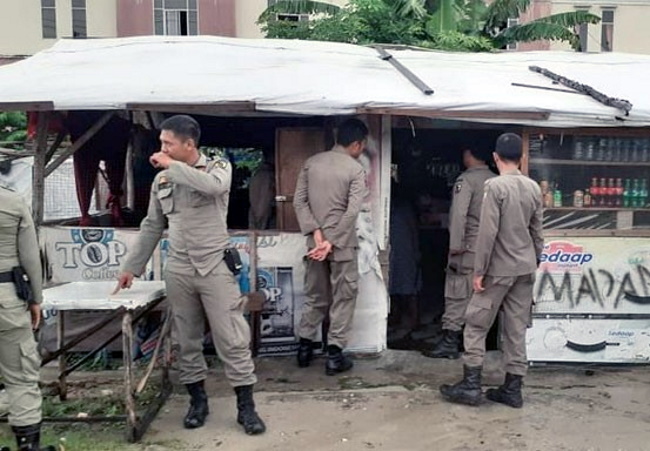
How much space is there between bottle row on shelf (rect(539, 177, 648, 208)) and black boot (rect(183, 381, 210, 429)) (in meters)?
3.22

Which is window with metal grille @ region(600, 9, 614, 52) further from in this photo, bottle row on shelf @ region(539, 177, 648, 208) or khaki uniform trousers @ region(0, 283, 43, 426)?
khaki uniform trousers @ region(0, 283, 43, 426)

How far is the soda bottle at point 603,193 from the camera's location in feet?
19.0

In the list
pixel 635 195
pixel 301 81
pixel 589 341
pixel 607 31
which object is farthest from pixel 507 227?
pixel 607 31

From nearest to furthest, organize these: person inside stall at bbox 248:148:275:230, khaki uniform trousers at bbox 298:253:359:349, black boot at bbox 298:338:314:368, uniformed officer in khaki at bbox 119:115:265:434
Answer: uniformed officer in khaki at bbox 119:115:265:434 → khaki uniform trousers at bbox 298:253:359:349 → black boot at bbox 298:338:314:368 → person inside stall at bbox 248:148:275:230

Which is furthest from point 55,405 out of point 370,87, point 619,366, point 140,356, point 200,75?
point 619,366

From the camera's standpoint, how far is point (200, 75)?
556cm

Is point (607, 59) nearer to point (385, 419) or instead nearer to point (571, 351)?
point (571, 351)

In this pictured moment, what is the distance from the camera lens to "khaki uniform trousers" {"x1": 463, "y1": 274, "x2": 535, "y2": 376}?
4742 mm

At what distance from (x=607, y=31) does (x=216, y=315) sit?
2263cm

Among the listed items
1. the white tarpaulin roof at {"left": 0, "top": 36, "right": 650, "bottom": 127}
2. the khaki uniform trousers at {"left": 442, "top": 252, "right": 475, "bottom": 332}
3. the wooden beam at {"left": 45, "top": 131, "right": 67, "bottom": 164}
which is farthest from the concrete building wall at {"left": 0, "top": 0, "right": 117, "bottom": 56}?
the khaki uniform trousers at {"left": 442, "top": 252, "right": 475, "bottom": 332}

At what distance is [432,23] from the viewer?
13680 millimetres

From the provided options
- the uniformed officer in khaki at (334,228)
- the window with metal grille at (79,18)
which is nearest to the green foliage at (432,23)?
the uniformed officer in khaki at (334,228)

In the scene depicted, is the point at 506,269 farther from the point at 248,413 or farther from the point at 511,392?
the point at 248,413

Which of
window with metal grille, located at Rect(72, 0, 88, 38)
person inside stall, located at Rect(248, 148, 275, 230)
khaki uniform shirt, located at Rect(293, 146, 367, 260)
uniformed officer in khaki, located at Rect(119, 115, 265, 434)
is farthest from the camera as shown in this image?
window with metal grille, located at Rect(72, 0, 88, 38)
